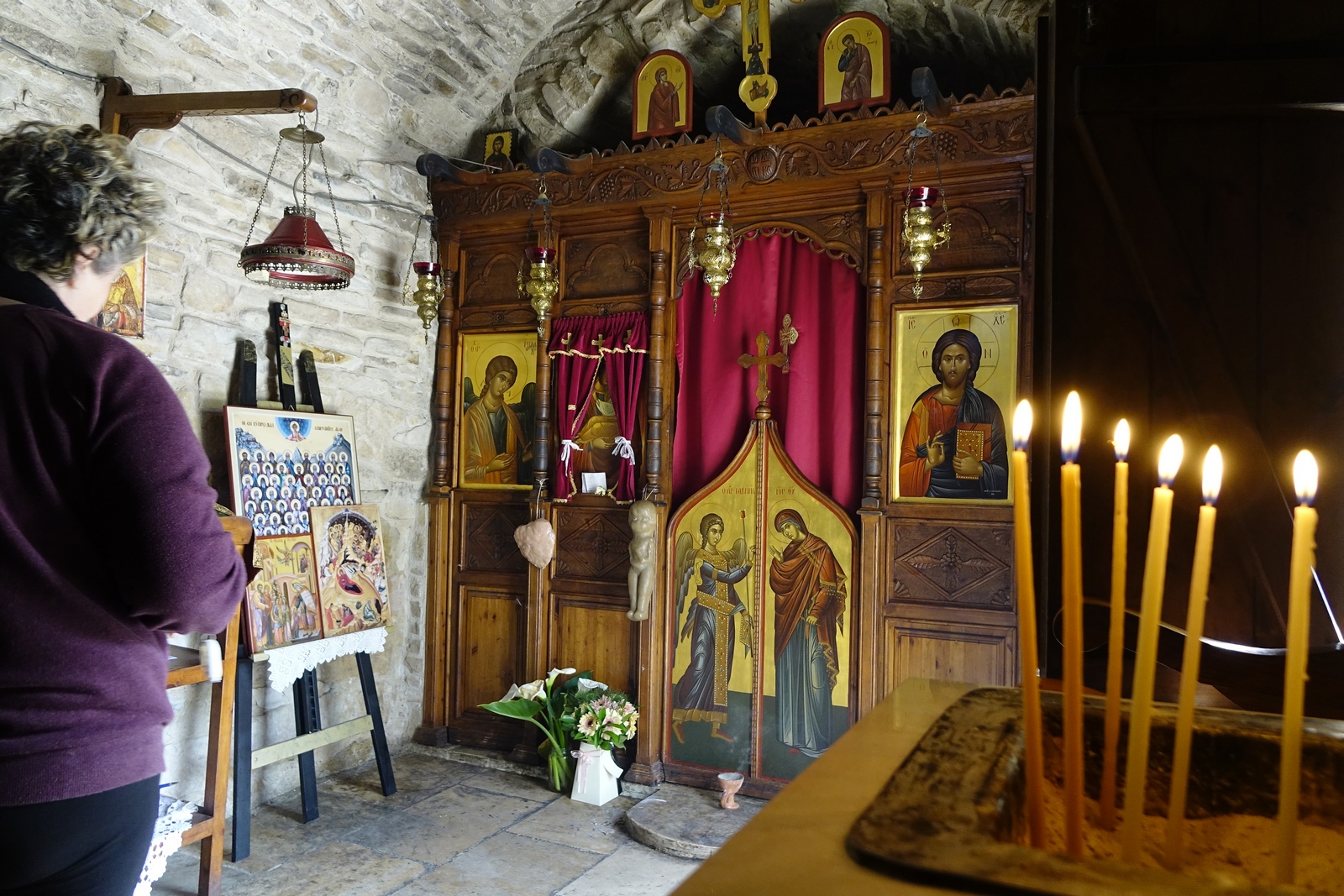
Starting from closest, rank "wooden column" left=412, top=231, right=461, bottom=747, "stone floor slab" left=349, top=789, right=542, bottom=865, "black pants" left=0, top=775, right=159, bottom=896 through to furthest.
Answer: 1. "black pants" left=0, top=775, right=159, bottom=896
2. "stone floor slab" left=349, top=789, right=542, bottom=865
3. "wooden column" left=412, top=231, right=461, bottom=747

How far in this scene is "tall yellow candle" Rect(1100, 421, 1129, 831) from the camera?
0.70 m

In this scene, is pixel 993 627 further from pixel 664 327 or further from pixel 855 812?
pixel 855 812

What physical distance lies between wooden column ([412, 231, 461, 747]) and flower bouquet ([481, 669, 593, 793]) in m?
0.65

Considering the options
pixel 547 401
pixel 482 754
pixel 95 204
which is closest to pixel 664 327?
pixel 547 401

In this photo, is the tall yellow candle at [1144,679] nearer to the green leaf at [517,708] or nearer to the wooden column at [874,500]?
the wooden column at [874,500]

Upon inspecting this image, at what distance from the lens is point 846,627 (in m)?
4.08

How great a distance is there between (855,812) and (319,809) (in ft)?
12.9

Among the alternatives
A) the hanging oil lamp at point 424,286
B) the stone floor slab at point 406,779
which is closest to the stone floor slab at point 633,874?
Result: the stone floor slab at point 406,779

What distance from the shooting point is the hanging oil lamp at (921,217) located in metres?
3.66

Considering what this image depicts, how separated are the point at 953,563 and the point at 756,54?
2.39 metres

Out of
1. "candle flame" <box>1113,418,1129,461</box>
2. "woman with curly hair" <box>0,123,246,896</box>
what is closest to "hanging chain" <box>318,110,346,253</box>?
"woman with curly hair" <box>0,123,246,896</box>

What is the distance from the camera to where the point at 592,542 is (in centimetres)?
462

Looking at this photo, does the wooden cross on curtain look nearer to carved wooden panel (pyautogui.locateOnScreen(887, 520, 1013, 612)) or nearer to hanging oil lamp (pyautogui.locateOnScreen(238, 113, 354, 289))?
hanging oil lamp (pyautogui.locateOnScreen(238, 113, 354, 289))

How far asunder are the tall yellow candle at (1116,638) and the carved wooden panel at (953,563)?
3149 millimetres
